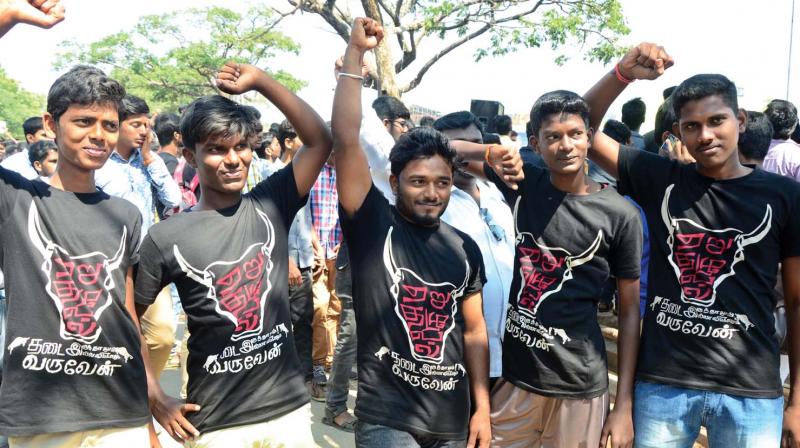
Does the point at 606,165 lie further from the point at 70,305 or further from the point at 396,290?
the point at 70,305

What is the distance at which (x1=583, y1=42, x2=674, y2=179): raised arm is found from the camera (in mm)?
2688

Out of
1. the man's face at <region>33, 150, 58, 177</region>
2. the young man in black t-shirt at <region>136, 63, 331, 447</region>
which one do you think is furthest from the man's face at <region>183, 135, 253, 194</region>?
the man's face at <region>33, 150, 58, 177</region>

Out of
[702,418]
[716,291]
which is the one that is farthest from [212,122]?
[702,418]

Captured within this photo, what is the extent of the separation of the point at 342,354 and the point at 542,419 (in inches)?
89.9

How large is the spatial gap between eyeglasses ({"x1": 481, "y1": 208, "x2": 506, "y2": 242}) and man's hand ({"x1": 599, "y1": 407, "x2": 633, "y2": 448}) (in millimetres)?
920

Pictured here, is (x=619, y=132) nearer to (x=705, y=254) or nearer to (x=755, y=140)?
(x=755, y=140)

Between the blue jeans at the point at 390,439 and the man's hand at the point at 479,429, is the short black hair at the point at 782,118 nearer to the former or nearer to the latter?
the man's hand at the point at 479,429

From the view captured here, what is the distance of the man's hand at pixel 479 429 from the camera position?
2.69m

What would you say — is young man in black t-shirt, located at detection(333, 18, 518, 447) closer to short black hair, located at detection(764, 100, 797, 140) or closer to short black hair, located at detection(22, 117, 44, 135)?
short black hair, located at detection(764, 100, 797, 140)

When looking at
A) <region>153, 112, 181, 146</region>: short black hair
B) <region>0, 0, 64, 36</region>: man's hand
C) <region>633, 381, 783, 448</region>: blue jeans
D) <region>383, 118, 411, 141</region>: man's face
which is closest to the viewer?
<region>0, 0, 64, 36</region>: man's hand

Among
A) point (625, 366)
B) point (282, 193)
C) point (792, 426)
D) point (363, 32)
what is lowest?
point (792, 426)

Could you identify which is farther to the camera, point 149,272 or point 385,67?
point 385,67

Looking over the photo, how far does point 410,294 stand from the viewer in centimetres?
259

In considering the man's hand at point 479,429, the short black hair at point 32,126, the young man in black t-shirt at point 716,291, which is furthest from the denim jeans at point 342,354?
the short black hair at point 32,126
